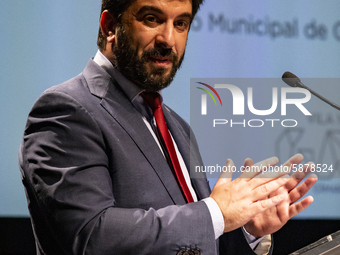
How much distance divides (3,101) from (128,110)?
68.8 inches

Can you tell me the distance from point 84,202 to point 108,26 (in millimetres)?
823

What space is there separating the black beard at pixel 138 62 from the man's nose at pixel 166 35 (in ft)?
0.09

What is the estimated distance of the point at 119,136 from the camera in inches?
51.8

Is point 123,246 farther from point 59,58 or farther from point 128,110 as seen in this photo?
point 59,58

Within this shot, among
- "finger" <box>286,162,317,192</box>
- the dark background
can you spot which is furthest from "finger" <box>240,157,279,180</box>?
the dark background

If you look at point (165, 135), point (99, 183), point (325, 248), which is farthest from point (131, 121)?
point (325, 248)

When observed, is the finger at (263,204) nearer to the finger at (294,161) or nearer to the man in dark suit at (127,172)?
the man in dark suit at (127,172)

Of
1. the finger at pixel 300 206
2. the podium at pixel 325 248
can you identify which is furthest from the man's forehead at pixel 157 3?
the podium at pixel 325 248

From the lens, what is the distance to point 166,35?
1456 millimetres

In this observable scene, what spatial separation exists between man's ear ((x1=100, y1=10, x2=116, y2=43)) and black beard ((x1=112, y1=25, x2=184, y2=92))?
0.21ft

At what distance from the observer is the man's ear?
1.58 metres

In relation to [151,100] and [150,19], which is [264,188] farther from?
[150,19]

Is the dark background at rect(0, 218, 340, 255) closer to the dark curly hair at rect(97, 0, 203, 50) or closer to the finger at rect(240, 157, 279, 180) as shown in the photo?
the dark curly hair at rect(97, 0, 203, 50)

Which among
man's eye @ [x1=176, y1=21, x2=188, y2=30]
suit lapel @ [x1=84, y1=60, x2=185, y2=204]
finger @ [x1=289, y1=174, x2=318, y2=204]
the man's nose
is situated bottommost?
finger @ [x1=289, y1=174, x2=318, y2=204]
